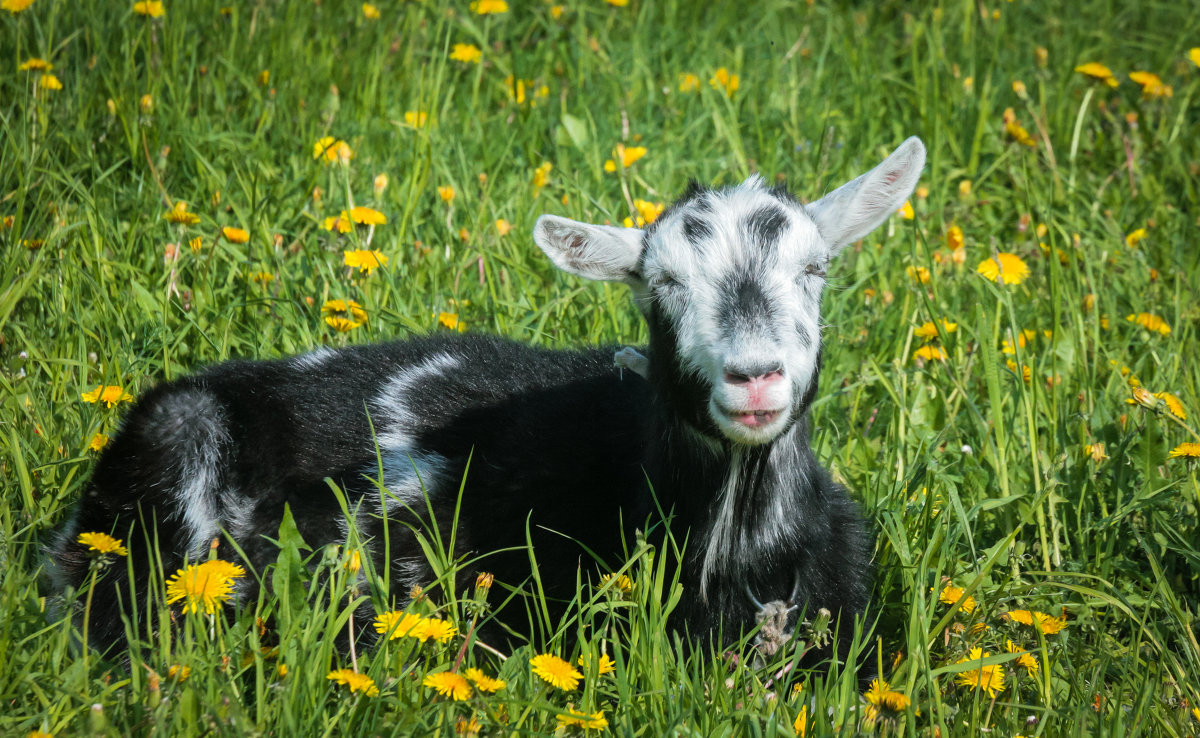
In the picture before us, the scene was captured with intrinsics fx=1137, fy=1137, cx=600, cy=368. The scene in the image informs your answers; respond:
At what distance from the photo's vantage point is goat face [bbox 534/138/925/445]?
2.68 m

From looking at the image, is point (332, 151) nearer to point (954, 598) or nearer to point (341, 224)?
point (341, 224)

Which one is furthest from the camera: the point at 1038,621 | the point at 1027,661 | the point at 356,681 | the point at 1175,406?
the point at 1175,406

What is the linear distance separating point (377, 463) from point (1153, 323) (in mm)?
2950

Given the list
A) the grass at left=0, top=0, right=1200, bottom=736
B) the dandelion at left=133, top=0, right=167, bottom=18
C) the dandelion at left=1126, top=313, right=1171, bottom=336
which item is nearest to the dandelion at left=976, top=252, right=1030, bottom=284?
the grass at left=0, top=0, right=1200, bottom=736

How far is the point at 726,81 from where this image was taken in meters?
5.93

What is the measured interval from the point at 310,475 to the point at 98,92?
8.49ft

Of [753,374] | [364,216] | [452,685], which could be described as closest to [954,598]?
[753,374]

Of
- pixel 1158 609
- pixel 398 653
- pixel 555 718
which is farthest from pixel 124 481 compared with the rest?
pixel 1158 609

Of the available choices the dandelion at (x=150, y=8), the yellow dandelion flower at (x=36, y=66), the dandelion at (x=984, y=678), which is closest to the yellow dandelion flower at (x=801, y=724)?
the dandelion at (x=984, y=678)

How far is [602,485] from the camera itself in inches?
128

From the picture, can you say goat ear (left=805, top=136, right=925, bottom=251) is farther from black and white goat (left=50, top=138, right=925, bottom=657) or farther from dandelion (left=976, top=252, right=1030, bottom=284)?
dandelion (left=976, top=252, right=1030, bottom=284)

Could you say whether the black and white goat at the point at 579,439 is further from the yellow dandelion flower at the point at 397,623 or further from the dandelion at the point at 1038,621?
the dandelion at the point at 1038,621

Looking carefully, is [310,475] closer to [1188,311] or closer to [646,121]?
[646,121]

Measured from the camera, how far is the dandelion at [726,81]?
5.78 m
